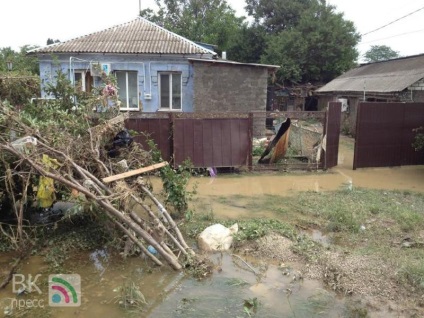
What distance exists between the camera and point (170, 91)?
1545 cm

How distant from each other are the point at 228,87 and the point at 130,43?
4422 mm

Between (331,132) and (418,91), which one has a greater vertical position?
(418,91)

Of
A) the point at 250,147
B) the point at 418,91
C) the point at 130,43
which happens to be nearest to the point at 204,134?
the point at 250,147

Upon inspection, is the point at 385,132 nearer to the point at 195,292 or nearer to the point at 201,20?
the point at 195,292

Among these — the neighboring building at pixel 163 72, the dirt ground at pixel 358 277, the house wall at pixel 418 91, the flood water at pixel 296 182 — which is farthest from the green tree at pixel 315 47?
the dirt ground at pixel 358 277

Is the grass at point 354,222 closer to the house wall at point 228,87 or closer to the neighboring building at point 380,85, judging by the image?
the house wall at point 228,87

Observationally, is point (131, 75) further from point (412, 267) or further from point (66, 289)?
point (412, 267)

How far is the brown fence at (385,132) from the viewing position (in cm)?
1098

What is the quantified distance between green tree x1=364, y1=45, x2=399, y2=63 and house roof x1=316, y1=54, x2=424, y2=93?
114 ft

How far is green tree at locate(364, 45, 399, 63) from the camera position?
5472 cm

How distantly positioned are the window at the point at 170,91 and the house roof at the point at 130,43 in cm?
111

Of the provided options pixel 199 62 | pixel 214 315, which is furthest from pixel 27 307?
pixel 199 62

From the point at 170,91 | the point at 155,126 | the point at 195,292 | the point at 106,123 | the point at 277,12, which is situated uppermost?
the point at 277,12

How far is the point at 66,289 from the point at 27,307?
0.48m
